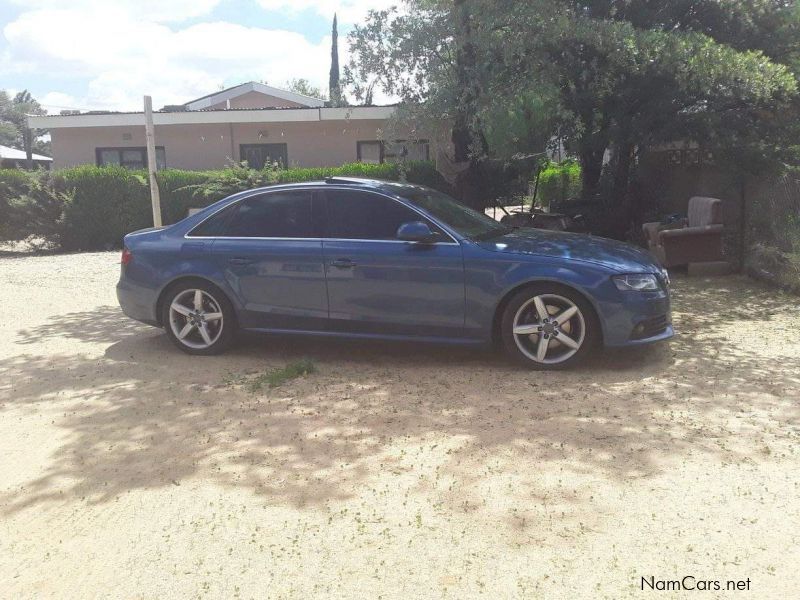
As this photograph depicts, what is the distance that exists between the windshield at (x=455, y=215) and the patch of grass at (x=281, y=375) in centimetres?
165

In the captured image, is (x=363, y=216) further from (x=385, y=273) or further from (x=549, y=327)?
(x=549, y=327)

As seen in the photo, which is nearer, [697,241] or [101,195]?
[697,241]

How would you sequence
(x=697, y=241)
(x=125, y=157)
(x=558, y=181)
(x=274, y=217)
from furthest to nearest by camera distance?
(x=558, y=181), (x=125, y=157), (x=697, y=241), (x=274, y=217)

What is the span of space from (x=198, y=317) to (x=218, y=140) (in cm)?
1609

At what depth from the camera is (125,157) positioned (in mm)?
21875

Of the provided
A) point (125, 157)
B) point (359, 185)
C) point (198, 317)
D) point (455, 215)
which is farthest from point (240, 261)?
point (125, 157)

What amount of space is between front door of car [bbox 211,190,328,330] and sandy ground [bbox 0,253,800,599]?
434 millimetres

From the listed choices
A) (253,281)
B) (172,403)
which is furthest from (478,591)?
(253,281)

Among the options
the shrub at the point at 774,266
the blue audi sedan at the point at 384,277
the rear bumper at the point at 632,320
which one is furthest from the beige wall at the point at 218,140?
the rear bumper at the point at 632,320

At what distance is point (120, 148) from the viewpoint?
21.8 m

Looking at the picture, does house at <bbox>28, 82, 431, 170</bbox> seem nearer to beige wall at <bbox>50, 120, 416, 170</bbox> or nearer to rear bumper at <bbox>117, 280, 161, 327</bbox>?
beige wall at <bbox>50, 120, 416, 170</bbox>

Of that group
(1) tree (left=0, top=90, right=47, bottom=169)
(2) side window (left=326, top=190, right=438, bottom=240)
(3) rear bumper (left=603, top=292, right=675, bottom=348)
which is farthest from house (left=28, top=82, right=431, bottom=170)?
(1) tree (left=0, top=90, right=47, bottom=169)

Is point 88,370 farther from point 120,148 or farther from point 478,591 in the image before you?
point 120,148

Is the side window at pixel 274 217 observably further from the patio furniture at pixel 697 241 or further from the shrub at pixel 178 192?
the shrub at pixel 178 192
